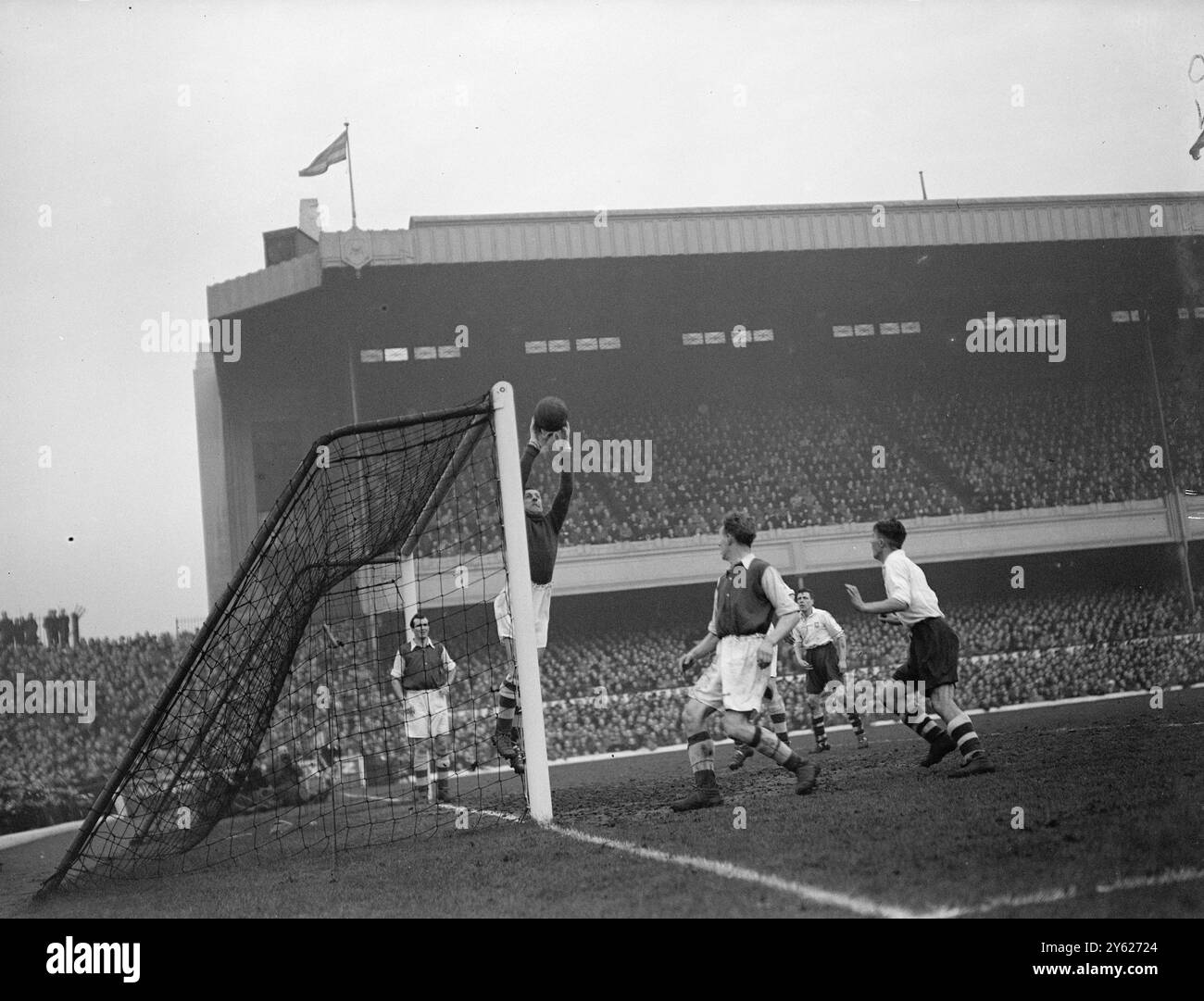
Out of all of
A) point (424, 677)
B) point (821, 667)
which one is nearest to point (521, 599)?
point (424, 677)

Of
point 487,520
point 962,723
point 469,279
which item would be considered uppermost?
point 469,279

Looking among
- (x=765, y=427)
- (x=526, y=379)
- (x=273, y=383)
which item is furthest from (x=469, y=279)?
(x=765, y=427)

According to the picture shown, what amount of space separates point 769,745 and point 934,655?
1245 mm

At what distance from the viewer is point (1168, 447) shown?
19.8m

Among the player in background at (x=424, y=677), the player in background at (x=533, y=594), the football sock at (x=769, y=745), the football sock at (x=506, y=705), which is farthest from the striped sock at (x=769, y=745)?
the player in background at (x=424, y=677)

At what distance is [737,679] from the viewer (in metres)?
6.07

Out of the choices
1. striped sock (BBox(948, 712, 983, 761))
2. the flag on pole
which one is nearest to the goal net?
striped sock (BBox(948, 712, 983, 761))

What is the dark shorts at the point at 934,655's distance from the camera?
6516 millimetres

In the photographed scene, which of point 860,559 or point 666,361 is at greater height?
point 666,361

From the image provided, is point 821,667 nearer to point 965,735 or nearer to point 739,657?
point 965,735

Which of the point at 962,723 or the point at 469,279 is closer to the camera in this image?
the point at 962,723
